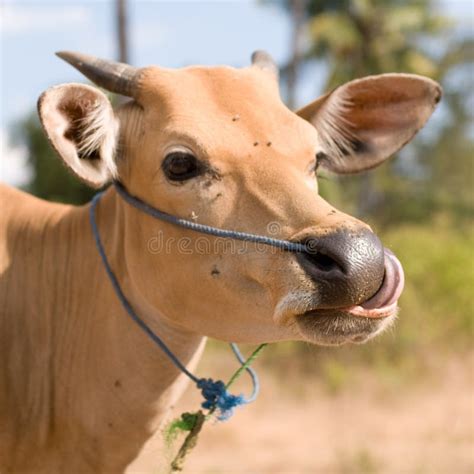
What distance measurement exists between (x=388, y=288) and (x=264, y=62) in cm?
177

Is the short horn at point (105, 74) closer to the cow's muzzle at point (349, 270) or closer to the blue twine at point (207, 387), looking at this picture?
the blue twine at point (207, 387)

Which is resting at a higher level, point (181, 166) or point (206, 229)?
point (181, 166)

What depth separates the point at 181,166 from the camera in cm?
346

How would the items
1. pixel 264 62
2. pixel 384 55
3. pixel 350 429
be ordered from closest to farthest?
pixel 264 62, pixel 350 429, pixel 384 55

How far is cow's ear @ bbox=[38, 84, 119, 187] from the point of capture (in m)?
3.54

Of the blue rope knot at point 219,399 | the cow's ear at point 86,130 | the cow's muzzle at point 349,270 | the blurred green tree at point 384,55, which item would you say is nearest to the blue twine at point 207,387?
the blue rope knot at point 219,399

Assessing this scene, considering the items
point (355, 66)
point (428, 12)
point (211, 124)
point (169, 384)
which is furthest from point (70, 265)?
point (428, 12)

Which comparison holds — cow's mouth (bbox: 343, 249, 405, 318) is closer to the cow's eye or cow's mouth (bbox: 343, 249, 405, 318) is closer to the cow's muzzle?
the cow's muzzle

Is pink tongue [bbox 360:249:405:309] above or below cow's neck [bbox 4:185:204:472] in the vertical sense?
above

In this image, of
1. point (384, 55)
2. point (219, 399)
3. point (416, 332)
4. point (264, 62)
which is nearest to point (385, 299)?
point (219, 399)

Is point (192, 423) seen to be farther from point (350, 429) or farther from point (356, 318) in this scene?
point (350, 429)

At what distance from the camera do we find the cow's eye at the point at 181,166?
11.3 feet

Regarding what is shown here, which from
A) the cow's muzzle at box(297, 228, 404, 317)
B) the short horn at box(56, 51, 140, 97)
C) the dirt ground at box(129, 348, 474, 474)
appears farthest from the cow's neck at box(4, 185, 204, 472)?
the dirt ground at box(129, 348, 474, 474)

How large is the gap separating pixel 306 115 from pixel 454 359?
8.26 metres
